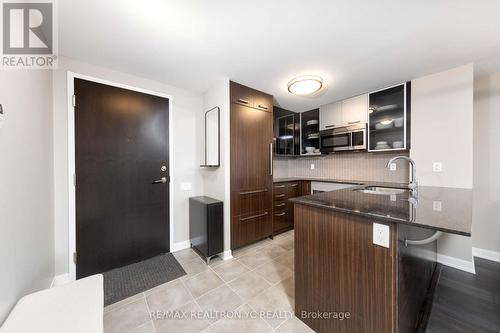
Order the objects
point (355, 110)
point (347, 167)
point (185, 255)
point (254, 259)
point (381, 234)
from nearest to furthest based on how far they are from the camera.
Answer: point (381, 234)
point (254, 259)
point (185, 255)
point (355, 110)
point (347, 167)

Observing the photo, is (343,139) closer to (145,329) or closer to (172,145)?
(172,145)

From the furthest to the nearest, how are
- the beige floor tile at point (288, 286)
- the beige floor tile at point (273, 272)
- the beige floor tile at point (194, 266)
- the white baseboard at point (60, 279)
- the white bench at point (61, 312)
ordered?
the beige floor tile at point (194, 266) → the beige floor tile at point (273, 272) → the white baseboard at point (60, 279) → the beige floor tile at point (288, 286) → the white bench at point (61, 312)

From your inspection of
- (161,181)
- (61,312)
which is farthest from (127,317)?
(161,181)

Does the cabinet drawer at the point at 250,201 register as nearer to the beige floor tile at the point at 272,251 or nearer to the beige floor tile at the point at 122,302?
the beige floor tile at the point at 272,251

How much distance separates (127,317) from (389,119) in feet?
12.3

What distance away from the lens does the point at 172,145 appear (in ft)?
8.32

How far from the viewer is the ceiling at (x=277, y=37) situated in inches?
52.1

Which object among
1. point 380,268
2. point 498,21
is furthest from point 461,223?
point 498,21

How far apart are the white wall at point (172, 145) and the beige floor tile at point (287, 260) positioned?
1349 millimetres

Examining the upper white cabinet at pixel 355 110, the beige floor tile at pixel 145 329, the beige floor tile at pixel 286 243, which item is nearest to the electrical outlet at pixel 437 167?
the upper white cabinet at pixel 355 110

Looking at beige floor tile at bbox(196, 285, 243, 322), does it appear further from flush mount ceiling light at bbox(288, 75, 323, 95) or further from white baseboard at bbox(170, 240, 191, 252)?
flush mount ceiling light at bbox(288, 75, 323, 95)

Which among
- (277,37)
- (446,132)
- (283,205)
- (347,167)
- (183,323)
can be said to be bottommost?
(183,323)

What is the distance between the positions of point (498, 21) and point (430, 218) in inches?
72.8

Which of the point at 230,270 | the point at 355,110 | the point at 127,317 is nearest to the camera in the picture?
the point at 127,317
